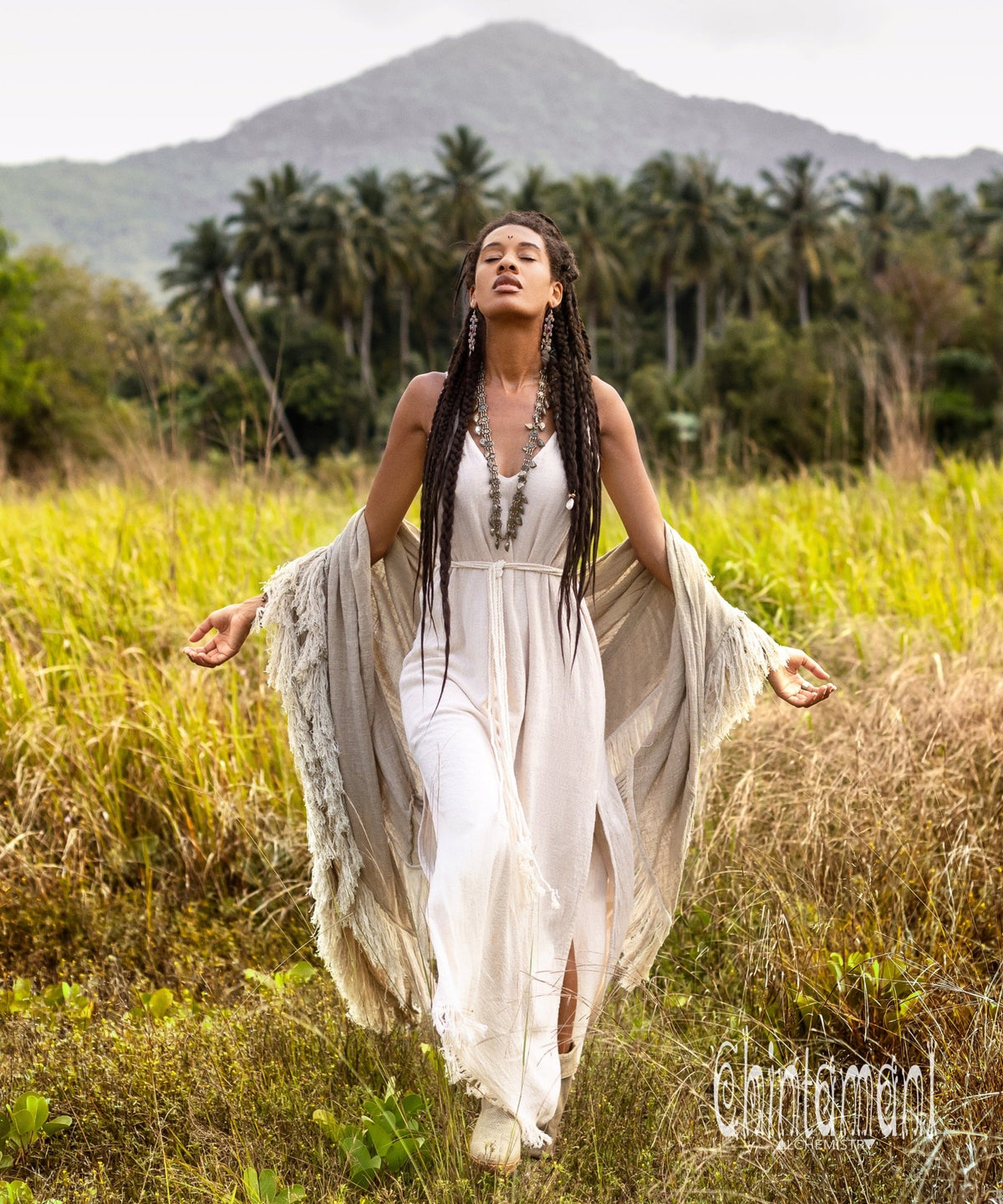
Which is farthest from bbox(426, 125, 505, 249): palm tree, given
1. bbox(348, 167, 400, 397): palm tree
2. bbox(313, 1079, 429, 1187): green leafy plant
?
bbox(313, 1079, 429, 1187): green leafy plant

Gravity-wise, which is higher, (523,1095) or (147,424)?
(147,424)

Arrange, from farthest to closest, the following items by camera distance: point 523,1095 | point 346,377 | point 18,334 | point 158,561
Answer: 1. point 346,377
2. point 18,334
3. point 158,561
4. point 523,1095

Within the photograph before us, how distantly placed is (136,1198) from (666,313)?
57867 millimetres

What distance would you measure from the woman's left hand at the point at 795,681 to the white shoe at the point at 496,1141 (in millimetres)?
1087

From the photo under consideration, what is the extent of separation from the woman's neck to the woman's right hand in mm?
789

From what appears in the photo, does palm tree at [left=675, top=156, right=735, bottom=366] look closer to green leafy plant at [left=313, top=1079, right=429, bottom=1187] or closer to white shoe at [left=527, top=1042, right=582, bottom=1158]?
white shoe at [left=527, top=1042, right=582, bottom=1158]

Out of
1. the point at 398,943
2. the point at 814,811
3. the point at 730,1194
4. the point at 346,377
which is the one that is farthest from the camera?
the point at 346,377

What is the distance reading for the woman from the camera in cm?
230

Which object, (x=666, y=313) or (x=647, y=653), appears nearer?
(x=647, y=653)

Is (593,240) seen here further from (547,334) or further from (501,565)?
(501,565)

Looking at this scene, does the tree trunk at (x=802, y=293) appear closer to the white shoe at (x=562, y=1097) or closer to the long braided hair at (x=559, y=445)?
the long braided hair at (x=559, y=445)

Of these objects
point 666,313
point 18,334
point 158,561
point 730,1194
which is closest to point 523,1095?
point 730,1194

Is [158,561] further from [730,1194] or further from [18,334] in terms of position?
[18,334]

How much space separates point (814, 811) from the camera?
324 cm
